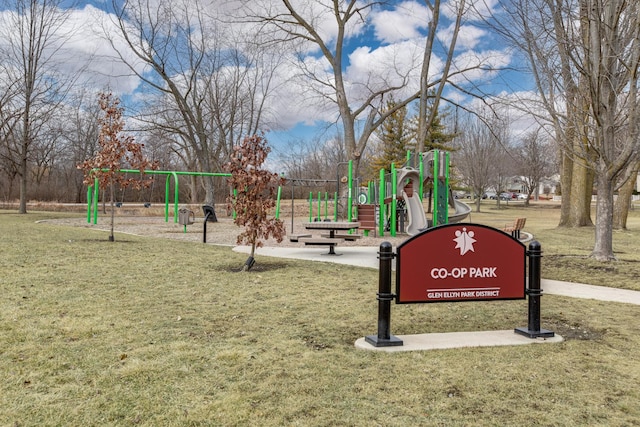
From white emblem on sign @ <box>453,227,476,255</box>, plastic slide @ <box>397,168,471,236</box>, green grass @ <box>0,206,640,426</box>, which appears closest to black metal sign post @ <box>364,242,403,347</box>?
green grass @ <box>0,206,640,426</box>

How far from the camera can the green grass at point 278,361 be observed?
3.00 meters

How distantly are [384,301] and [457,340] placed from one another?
0.79 m

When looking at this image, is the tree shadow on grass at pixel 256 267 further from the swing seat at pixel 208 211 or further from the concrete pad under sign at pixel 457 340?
the swing seat at pixel 208 211

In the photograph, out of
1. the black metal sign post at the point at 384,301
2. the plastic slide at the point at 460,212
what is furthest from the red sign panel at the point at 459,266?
the plastic slide at the point at 460,212

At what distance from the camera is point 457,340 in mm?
4570

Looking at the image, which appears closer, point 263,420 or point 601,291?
point 263,420

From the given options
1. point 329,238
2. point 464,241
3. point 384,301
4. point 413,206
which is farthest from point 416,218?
point 384,301

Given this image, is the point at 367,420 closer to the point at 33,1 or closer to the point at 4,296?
the point at 4,296

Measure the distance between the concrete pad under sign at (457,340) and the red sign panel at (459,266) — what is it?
360mm

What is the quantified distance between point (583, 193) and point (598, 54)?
14.6m

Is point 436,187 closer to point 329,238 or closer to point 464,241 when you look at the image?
point 329,238

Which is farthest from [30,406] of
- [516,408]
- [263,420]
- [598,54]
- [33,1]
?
[33,1]

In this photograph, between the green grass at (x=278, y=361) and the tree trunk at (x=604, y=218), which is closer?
the green grass at (x=278, y=361)

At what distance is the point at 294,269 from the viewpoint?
870 cm
